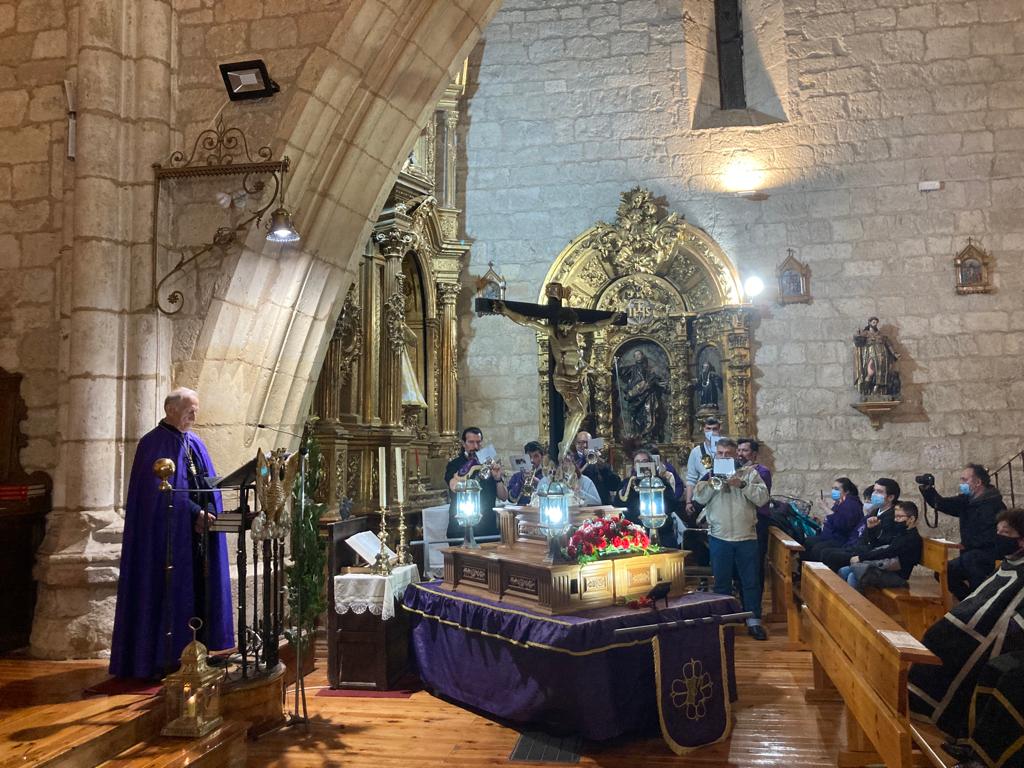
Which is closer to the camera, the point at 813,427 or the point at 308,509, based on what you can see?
the point at 308,509

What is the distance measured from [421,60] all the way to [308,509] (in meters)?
2.92

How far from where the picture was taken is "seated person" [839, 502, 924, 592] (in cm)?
575

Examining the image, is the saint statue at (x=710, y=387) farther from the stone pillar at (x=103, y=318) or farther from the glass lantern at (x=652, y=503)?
the stone pillar at (x=103, y=318)

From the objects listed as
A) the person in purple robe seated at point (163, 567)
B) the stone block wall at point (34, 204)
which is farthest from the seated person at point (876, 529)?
the stone block wall at point (34, 204)

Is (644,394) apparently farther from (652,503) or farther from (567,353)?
(652,503)

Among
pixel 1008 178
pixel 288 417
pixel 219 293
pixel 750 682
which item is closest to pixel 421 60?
pixel 219 293

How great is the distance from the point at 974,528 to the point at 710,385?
4.06m

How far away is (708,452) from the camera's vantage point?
28.3 ft

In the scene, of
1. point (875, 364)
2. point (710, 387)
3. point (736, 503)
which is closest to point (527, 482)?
point (736, 503)

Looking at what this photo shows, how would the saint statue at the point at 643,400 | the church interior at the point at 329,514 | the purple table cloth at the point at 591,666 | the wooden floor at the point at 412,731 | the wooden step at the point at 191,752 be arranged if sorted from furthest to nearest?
the saint statue at the point at 643,400 < the purple table cloth at the point at 591,666 < the church interior at the point at 329,514 < the wooden floor at the point at 412,731 < the wooden step at the point at 191,752

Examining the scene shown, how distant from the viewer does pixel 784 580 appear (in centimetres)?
636

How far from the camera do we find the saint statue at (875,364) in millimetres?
9266

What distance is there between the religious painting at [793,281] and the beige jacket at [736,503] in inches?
155

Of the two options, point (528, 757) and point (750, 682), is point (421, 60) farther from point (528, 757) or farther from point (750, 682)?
point (750, 682)
